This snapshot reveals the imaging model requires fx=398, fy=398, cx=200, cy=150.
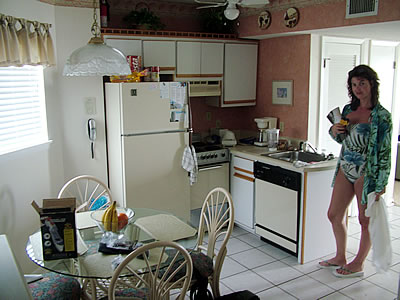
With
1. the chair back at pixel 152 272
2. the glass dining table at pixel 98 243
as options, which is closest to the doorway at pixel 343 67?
the glass dining table at pixel 98 243

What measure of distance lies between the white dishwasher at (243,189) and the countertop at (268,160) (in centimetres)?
7

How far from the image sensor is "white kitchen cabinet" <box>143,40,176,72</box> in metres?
4.05

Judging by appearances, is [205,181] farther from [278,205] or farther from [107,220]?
[107,220]

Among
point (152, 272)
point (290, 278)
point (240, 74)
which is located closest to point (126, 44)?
point (240, 74)

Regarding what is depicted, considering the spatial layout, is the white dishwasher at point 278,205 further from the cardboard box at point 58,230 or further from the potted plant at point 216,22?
the cardboard box at point 58,230

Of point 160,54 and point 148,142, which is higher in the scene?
point 160,54

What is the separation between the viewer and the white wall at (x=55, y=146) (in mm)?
3166

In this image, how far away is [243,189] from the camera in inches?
169

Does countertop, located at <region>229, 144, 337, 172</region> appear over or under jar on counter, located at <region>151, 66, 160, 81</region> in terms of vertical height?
under

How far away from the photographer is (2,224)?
3051 mm

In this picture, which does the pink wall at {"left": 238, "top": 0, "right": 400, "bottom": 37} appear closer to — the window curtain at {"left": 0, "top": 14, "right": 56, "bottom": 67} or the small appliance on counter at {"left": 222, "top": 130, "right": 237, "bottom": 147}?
the small appliance on counter at {"left": 222, "top": 130, "right": 237, "bottom": 147}

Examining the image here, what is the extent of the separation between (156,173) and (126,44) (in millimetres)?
1305

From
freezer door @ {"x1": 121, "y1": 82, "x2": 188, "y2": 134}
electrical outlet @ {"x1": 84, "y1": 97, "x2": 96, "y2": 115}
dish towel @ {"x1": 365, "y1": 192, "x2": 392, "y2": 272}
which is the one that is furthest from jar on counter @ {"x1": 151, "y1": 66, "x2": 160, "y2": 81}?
dish towel @ {"x1": 365, "y1": 192, "x2": 392, "y2": 272}

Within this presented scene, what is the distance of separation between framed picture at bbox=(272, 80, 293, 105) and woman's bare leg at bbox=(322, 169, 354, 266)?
1.19 m
